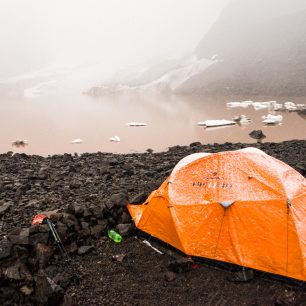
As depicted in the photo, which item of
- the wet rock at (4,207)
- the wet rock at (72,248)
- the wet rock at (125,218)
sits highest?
the wet rock at (4,207)

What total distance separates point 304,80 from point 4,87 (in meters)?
130

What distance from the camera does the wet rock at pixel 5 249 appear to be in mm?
6281

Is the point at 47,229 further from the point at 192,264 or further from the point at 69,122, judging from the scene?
the point at 69,122

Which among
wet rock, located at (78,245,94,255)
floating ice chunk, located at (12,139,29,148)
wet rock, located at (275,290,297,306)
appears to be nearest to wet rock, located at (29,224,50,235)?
wet rock, located at (78,245,94,255)

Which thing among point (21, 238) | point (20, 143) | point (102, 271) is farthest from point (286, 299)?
point (20, 143)

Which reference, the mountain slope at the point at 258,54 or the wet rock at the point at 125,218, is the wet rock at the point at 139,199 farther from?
the mountain slope at the point at 258,54

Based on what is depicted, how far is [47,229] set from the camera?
6906mm

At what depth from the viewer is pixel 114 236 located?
24.6 ft

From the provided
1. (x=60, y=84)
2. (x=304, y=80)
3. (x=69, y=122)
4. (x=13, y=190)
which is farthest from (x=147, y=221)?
(x=60, y=84)

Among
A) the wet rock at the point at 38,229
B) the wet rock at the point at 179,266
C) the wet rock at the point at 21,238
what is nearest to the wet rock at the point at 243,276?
the wet rock at the point at 179,266

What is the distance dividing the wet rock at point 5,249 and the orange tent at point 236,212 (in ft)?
8.51

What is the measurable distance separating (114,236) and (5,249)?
214 centimetres

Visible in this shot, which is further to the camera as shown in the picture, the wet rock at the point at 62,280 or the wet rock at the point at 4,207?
the wet rock at the point at 4,207

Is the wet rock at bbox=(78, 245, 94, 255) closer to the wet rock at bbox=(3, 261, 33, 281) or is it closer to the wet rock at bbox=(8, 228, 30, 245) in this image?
the wet rock at bbox=(8, 228, 30, 245)
